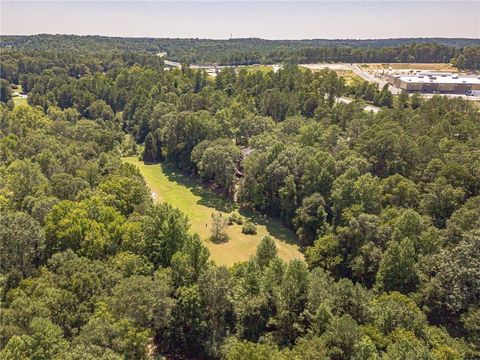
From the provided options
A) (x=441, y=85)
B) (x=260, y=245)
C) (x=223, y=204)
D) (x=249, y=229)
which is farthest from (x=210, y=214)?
(x=441, y=85)

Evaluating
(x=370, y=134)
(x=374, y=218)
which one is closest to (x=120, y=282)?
(x=374, y=218)

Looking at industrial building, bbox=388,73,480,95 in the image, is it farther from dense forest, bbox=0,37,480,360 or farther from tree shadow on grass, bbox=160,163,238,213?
tree shadow on grass, bbox=160,163,238,213

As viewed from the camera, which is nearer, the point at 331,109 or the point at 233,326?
the point at 233,326

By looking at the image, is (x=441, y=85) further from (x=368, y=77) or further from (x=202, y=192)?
(x=202, y=192)

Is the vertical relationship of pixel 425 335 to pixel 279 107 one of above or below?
below

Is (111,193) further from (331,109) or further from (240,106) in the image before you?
(331,109)
